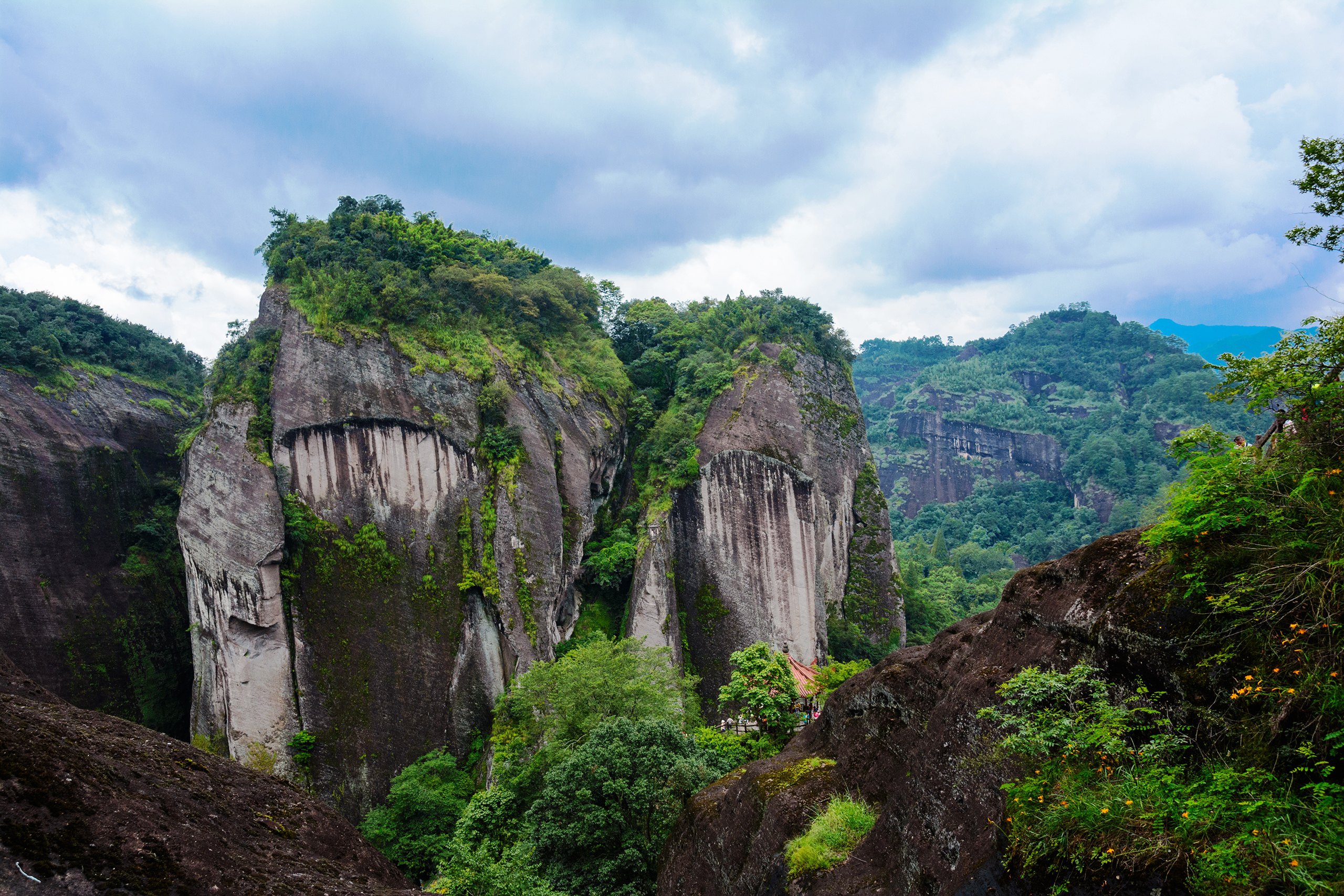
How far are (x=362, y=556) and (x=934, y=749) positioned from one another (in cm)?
1877

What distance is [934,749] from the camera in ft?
20.3

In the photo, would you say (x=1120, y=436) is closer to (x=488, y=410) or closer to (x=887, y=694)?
(x=488, y=410)

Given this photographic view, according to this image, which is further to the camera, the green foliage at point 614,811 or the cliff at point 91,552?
the cliff at point 91,552

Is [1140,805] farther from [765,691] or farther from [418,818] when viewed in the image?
[418,818]

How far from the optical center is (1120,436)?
71438 millimetres

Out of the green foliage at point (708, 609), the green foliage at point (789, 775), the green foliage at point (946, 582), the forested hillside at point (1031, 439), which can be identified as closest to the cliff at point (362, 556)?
the green foliage at point (708, 609)

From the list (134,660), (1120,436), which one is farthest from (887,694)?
(1120,436)

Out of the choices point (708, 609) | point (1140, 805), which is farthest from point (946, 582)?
point (1140, 805)

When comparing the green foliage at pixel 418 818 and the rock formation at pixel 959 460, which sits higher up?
the rock formation at pixel 959 460

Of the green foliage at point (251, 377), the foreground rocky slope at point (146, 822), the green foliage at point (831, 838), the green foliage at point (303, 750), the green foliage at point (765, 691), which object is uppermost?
the green foliage at point (251, 377)

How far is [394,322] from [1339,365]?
2353 cm

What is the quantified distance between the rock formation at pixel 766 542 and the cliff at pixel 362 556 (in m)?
4.12

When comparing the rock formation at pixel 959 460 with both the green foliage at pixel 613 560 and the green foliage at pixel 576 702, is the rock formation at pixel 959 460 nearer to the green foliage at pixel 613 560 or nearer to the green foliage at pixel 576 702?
the green foliage at pixel 613 560

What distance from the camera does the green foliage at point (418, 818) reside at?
17.3 metres
